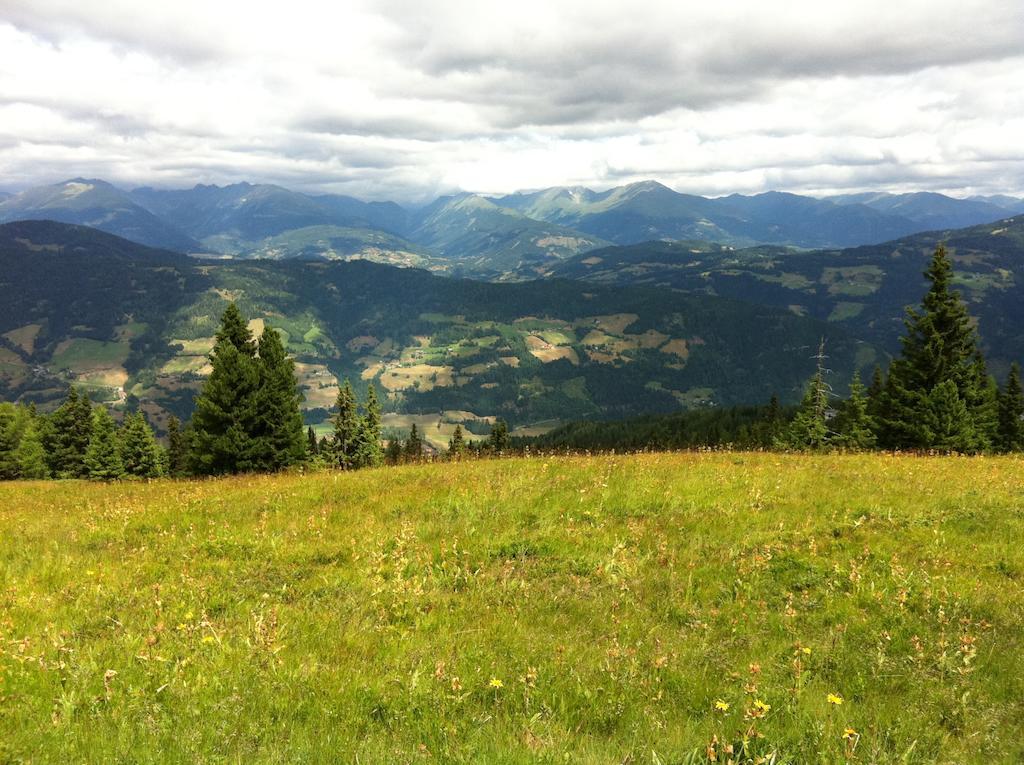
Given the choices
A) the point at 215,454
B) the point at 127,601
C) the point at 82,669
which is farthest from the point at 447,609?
the point at 215,454

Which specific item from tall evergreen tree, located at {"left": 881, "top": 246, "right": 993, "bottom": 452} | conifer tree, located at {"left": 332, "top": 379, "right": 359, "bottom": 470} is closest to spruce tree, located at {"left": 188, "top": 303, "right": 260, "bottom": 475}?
conifer tree, located at {"left": 332, "top": 379, "right": 359, "bottom": 470}

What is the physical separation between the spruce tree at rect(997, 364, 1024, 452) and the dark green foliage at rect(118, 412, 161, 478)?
3990 inches

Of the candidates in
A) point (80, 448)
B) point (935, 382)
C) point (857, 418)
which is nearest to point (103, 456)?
point (80, 448)

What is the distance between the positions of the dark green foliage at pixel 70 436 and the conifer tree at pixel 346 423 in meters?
35.5

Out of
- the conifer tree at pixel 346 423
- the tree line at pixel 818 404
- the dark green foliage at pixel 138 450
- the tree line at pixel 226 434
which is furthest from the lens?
the dark green foliage at pixel 138 450

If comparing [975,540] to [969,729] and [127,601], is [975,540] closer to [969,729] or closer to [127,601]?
[969,729]

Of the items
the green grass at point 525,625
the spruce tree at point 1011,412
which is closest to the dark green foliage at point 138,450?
the green grass at point 525,625

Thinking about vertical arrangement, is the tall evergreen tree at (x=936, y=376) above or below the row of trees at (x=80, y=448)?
above

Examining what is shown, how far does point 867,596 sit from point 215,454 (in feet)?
121

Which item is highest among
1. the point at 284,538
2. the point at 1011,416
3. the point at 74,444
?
the point at 284,538

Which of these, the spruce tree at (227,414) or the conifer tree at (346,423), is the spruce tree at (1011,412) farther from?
the spruce tree at (227,414)

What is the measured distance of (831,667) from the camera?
6098 millimetres

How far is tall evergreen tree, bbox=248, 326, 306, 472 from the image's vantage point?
117 ft

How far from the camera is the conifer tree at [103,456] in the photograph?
67.3 meters
